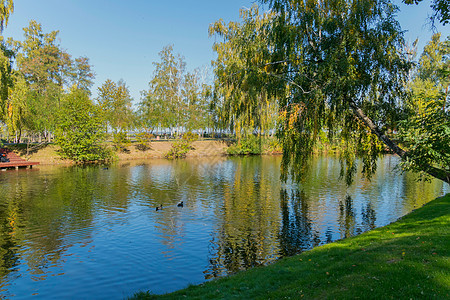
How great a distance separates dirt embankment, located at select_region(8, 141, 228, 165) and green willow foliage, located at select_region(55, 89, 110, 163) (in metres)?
2.18

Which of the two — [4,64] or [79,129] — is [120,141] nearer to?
[79,129]

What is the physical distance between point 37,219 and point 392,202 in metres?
25.4

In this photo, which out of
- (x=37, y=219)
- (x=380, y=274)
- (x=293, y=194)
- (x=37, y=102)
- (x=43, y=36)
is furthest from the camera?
(x=43, y=36)

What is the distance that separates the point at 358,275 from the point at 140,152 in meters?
60.7

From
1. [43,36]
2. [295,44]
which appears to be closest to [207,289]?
[295,44]

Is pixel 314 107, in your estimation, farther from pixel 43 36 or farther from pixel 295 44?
pixel 43 36

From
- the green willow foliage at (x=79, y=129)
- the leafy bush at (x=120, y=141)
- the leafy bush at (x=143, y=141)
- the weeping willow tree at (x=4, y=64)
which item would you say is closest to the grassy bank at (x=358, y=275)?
the weeping willow tree at (x=4, y=64)

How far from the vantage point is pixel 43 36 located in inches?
2554

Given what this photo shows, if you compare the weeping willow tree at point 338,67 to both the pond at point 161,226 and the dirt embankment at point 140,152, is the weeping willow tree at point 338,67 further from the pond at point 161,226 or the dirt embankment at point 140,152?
the dirt embankment at point 140,152

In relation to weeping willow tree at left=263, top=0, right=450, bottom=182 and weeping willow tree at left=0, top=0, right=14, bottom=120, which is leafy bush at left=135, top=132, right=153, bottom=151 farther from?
weeping willow tree at left=263, top=0, right=450, bottom=182

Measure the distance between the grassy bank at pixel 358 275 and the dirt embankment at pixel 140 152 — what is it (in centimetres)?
5008

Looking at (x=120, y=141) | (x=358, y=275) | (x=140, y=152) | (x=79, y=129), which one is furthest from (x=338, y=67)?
(x=140, y=152)

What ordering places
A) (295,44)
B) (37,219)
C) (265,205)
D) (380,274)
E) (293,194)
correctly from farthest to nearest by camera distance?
1. (293,194)
2. (265,205)
3. (37,219)
4. (295,44)
5. (380,274)

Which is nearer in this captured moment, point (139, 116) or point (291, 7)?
point (291, 7)
